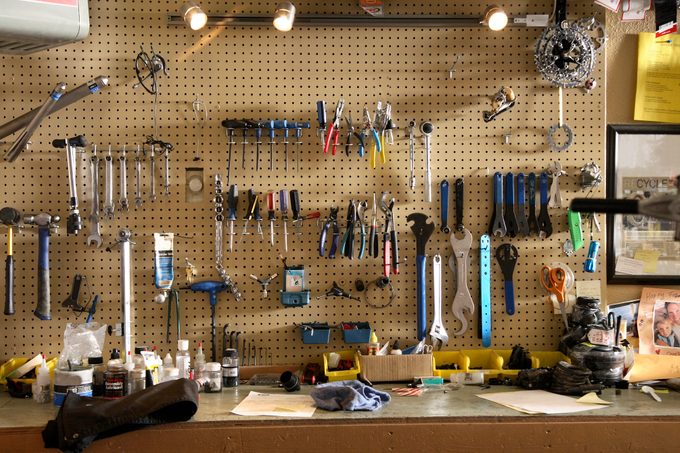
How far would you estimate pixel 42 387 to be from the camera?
2371mm

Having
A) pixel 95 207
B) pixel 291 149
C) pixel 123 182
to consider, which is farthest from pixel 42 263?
pixel 291 149

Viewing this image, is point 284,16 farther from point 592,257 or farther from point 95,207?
point 592,257

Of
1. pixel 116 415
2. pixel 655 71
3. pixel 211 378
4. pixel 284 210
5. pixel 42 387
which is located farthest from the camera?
pixel 655 71

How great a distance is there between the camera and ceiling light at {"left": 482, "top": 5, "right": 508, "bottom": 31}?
2.57 meters

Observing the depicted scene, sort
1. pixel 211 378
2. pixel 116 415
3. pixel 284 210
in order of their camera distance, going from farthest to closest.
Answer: pixel 284 210 → pixel 211 378 → pixel 116 415

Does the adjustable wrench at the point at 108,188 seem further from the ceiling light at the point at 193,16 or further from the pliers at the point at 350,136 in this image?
the pliers at the point at 350,136

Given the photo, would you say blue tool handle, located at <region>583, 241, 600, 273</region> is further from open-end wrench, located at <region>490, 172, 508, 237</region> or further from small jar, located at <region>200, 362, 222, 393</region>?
small jar, located at <region>200, 362, 222, 393</region>

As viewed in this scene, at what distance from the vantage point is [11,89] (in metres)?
2.63

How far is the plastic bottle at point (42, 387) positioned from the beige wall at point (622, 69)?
212cm

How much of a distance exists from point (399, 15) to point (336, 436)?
1577 mm

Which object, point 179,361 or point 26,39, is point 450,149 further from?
point 26,39

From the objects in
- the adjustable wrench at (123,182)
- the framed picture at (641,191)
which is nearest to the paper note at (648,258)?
the framed picture at (641,191)

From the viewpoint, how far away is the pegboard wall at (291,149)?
8.70ft

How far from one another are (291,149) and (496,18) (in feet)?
2.95
